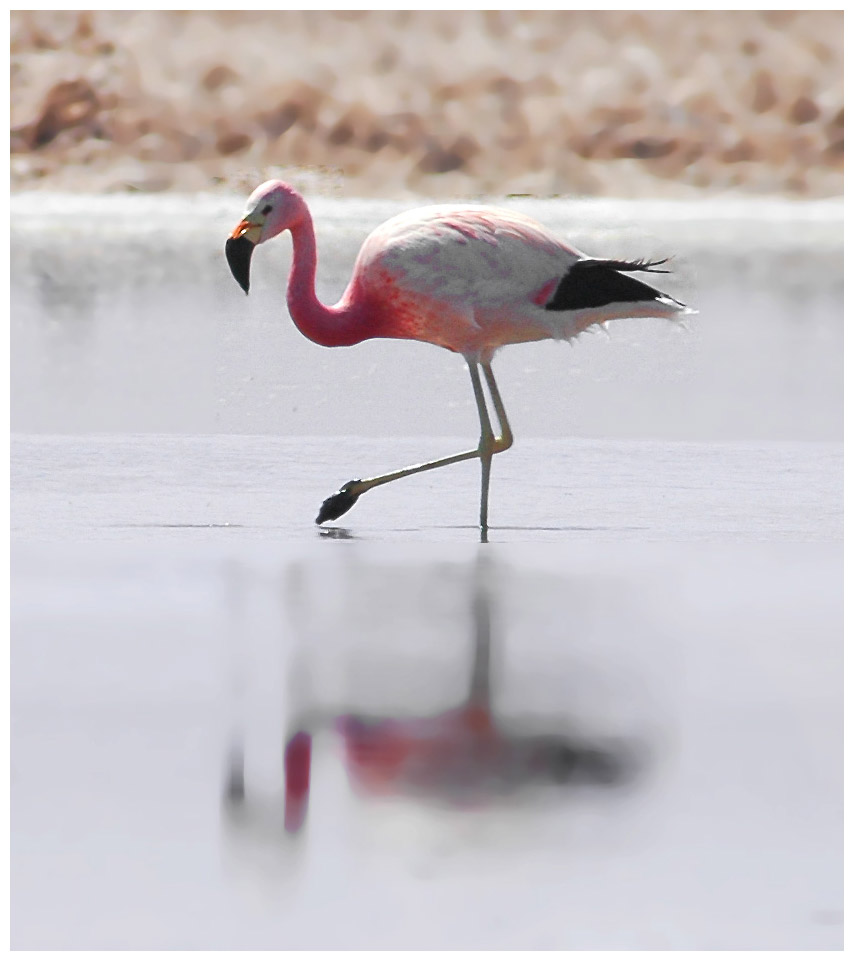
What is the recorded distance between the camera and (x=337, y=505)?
596 centimetres

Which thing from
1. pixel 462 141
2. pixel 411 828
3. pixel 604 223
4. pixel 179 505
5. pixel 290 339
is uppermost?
pixel 462 141

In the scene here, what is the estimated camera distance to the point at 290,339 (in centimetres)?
988

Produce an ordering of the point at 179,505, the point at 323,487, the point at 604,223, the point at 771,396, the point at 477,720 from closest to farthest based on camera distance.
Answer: the point at 477,720, the point at 179,505, the point at 323,487, the point at 771,396, the point at 604,223

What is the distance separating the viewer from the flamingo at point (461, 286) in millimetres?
6359

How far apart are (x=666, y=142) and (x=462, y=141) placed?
1886 millimetres

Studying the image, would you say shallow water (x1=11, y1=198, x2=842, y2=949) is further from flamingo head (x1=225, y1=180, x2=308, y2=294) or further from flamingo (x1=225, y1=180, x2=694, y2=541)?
flamingo head (x1=225, y1=180, x2=308, y2=294)

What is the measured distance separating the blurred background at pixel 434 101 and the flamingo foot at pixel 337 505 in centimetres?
1021

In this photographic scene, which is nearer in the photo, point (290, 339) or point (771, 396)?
point (771, 396)

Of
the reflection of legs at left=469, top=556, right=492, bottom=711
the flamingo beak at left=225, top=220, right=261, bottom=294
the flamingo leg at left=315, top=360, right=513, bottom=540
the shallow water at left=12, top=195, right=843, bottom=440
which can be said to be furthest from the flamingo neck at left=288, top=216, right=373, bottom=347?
the reflection of legs at left=469, top=556, right=492, bottom=711

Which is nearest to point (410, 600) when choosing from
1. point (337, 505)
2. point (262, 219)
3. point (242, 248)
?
point (337, 505)

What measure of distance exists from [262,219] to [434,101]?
1132 centimetres

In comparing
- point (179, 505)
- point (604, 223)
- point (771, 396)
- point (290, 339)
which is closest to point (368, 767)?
point (179, 505)

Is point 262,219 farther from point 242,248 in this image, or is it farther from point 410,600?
point 410,600

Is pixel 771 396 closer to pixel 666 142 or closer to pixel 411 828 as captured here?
pixel 411 828
